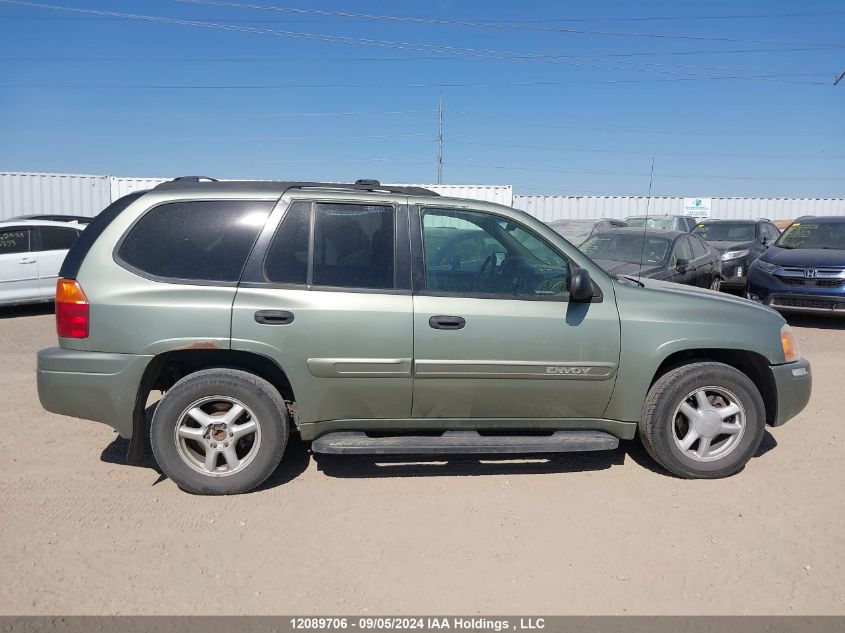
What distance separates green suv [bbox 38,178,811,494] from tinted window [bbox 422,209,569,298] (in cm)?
1

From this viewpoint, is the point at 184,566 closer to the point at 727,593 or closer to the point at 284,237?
the point at 284,237

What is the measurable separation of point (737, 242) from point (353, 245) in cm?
1270

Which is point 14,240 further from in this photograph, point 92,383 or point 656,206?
point 656,206

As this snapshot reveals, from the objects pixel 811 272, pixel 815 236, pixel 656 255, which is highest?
pixel 815 236

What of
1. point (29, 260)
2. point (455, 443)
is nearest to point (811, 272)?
point (455, 443)

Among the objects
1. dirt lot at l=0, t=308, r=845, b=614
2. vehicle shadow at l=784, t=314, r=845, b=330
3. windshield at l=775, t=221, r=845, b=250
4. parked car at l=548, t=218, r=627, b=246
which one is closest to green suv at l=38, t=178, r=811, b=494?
dirt lot at l=0, t=308, r=845, b=614

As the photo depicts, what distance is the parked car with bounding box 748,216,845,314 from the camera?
381 inches

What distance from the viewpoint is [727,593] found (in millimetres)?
3031

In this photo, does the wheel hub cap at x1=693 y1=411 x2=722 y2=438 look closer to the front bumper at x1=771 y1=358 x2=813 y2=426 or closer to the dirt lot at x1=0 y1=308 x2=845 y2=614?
the dirt lot at x1=0 y1=308 x2=845 y2=614

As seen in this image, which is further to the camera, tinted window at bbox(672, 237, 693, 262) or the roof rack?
tinted window at bbox(672, 237, 693, 262)

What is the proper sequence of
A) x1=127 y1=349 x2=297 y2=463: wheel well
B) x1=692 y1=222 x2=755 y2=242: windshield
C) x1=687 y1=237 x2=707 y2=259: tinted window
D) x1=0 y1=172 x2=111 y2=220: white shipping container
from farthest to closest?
x1=0 y1=172 x2=111 y2=220: white shipping container, x1=692 y1=222 x2=755 y2=242: windshield, x1=687 y1=237 x2=707 y2=259: tinted window, x1=127 y1=349 x2=297 y2=463: wheel well

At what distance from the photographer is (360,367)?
3.89 meters

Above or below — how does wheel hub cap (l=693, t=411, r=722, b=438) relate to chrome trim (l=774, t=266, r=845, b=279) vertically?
below

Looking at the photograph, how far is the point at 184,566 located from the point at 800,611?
9.18 feet
